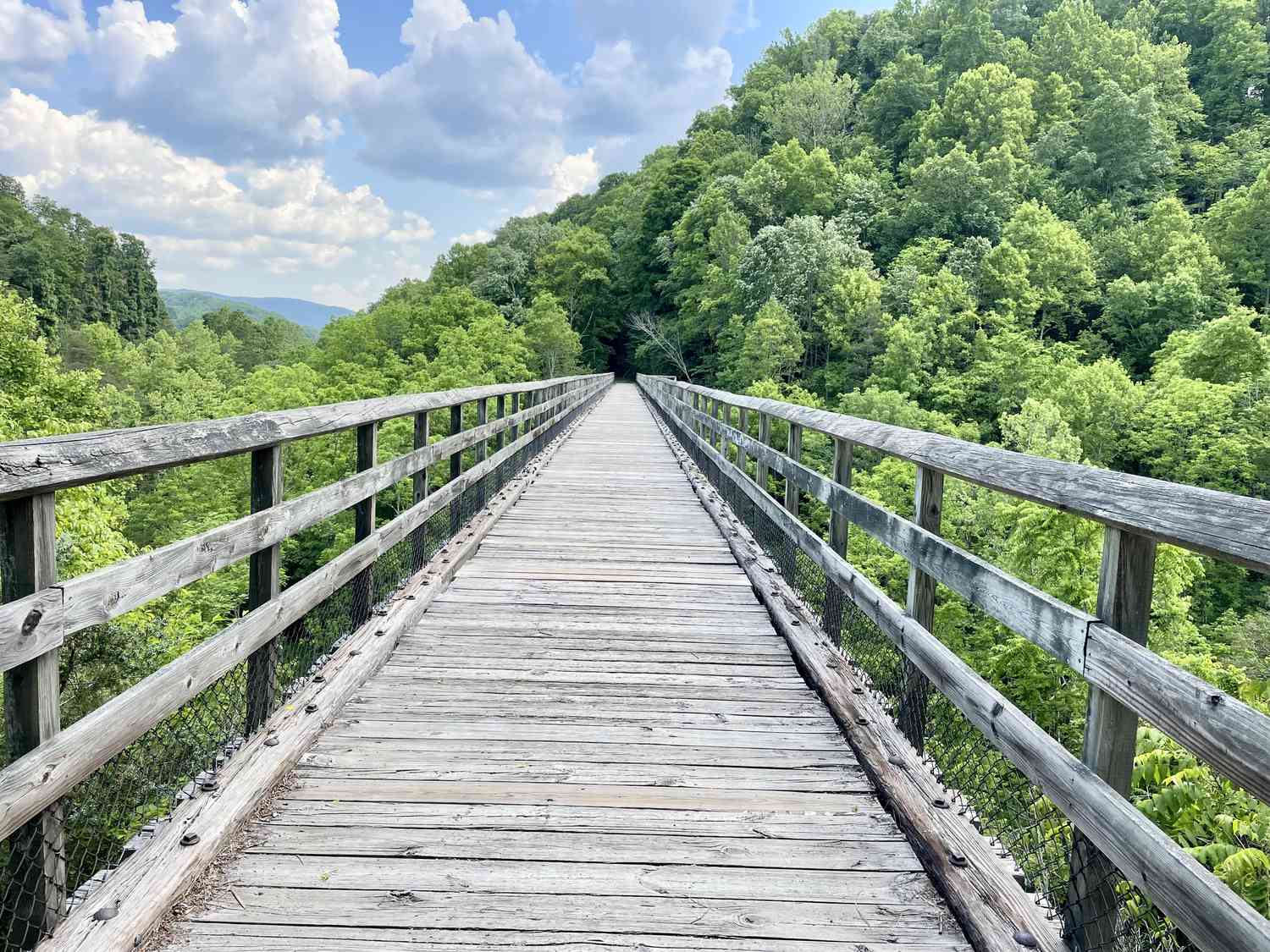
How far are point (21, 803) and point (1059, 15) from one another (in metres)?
84.4

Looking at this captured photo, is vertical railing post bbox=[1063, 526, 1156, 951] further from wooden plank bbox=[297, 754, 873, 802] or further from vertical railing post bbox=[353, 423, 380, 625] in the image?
vertical railing post bbox=[353, 423, 380, 625]

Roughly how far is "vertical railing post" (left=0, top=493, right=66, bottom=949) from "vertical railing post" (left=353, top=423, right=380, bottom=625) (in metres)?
1.83

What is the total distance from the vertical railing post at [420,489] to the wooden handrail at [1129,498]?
267cm

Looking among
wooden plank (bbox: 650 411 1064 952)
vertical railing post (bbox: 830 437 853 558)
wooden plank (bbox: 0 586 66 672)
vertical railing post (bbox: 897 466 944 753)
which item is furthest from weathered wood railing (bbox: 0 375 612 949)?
vertical railing post (bbox: 830 437 853 558)

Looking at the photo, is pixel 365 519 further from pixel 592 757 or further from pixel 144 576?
pixel 144 576

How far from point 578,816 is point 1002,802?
127cm

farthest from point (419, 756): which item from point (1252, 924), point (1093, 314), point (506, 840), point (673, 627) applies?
point (1093, 314)

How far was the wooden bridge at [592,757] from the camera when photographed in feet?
4.94

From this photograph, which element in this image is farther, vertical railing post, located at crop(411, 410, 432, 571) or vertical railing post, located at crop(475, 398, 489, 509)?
vertical railing post, located at crop(475, 398, 489, 509)

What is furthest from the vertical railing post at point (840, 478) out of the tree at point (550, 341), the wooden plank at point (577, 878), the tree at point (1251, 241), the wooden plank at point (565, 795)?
the tree at point (1251, 241)

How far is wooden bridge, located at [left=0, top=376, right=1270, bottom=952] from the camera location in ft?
4.94

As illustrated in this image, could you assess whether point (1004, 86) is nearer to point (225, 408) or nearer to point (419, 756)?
point (225, 408)

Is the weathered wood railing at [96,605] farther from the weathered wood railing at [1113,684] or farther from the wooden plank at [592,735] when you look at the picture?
the weathered wood railing at [1113,684]

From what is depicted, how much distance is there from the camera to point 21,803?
1423 millimetres
